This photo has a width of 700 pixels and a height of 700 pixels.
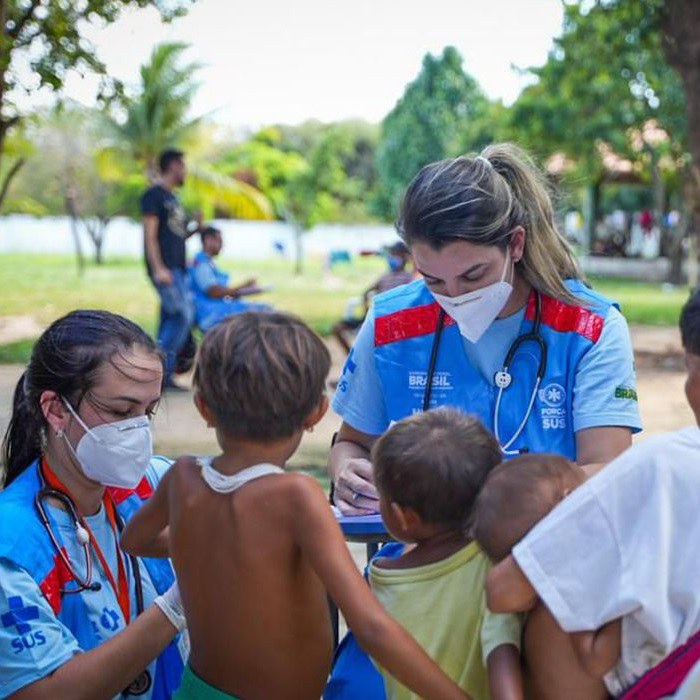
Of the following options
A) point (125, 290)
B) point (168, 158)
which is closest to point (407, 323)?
point (168, 158)

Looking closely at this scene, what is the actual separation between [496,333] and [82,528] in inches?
43.0

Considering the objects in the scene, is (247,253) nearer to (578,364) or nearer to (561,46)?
(561,46)

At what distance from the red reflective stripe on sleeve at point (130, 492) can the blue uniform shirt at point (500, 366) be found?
552mm

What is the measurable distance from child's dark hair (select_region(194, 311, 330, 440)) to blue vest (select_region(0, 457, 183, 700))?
1.85 feet

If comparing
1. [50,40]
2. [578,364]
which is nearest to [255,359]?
[578,364]

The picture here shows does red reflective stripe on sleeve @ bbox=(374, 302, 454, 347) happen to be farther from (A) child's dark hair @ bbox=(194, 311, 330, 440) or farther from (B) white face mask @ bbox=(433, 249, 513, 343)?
(A) child's dark hair @ bbox=(194, 311, 330, 440)

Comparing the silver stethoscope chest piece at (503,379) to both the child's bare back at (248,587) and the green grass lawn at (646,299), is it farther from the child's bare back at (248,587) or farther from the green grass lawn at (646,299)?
the green grass lawn at (646,299)

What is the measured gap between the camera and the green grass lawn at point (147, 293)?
17531mm

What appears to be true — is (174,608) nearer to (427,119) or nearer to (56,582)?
(56,582)

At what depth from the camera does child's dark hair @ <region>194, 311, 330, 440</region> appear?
6.36 feet

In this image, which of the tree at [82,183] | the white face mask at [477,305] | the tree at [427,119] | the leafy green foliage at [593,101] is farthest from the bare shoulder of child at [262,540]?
the tree at [82,183]

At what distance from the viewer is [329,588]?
190 cm

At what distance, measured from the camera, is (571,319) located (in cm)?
Answer: 275

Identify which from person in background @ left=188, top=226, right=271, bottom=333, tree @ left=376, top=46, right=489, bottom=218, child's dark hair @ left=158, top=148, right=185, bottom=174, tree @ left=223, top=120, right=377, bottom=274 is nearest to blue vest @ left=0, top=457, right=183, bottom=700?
child's dark hair @ left=158, top=148, right=185, bottom=174
